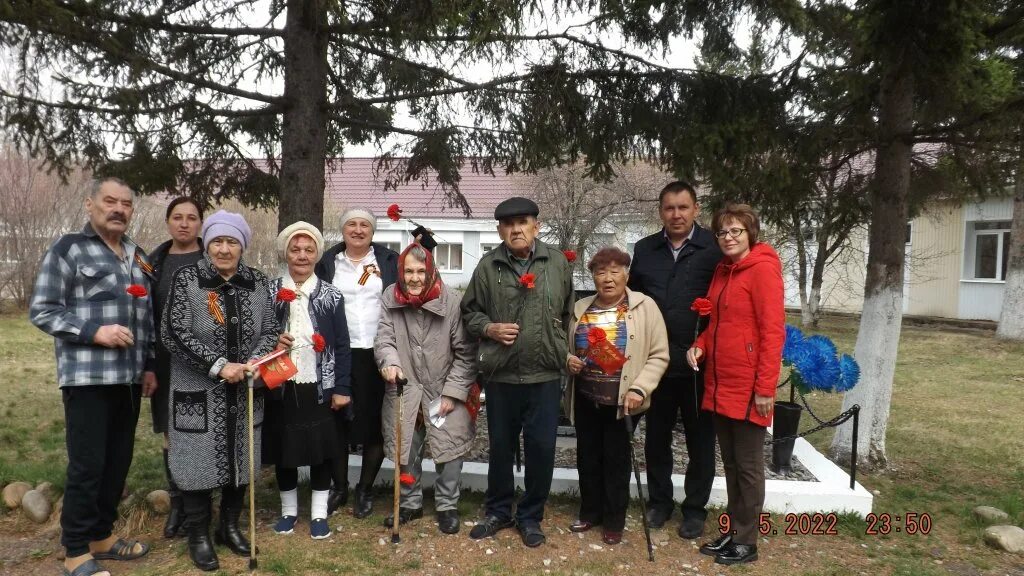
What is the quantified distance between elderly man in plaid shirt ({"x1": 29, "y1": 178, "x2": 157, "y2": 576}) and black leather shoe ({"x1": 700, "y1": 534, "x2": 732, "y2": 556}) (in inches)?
126

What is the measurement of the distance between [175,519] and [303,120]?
3.09 metres

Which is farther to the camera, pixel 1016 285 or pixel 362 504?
pixel 1016 285

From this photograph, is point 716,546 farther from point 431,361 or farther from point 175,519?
point 175,519

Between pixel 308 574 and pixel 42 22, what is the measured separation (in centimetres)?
342

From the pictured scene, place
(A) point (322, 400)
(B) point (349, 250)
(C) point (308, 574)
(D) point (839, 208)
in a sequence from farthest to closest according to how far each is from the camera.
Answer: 1. (D) point (839, 208)
2. (B) point (349, 250)
3. (A) point (322, 400)
4. (C) point (308, 574)

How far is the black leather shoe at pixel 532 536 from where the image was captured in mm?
3748

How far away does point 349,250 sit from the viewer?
408 centimetres

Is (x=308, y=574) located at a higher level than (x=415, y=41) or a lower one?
lower

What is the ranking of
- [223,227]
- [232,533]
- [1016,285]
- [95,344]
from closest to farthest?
[95,344] → [223,227] → [232,533] → [1016,285]

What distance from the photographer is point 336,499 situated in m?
4.18

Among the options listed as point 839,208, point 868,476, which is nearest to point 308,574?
point 868,476

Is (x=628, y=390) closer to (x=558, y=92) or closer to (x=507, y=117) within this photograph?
(x=558, y=92)

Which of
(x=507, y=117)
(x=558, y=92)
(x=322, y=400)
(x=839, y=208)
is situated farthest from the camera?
(x=839, y=208)

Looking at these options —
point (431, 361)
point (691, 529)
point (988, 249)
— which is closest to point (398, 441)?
point (431, 361)
